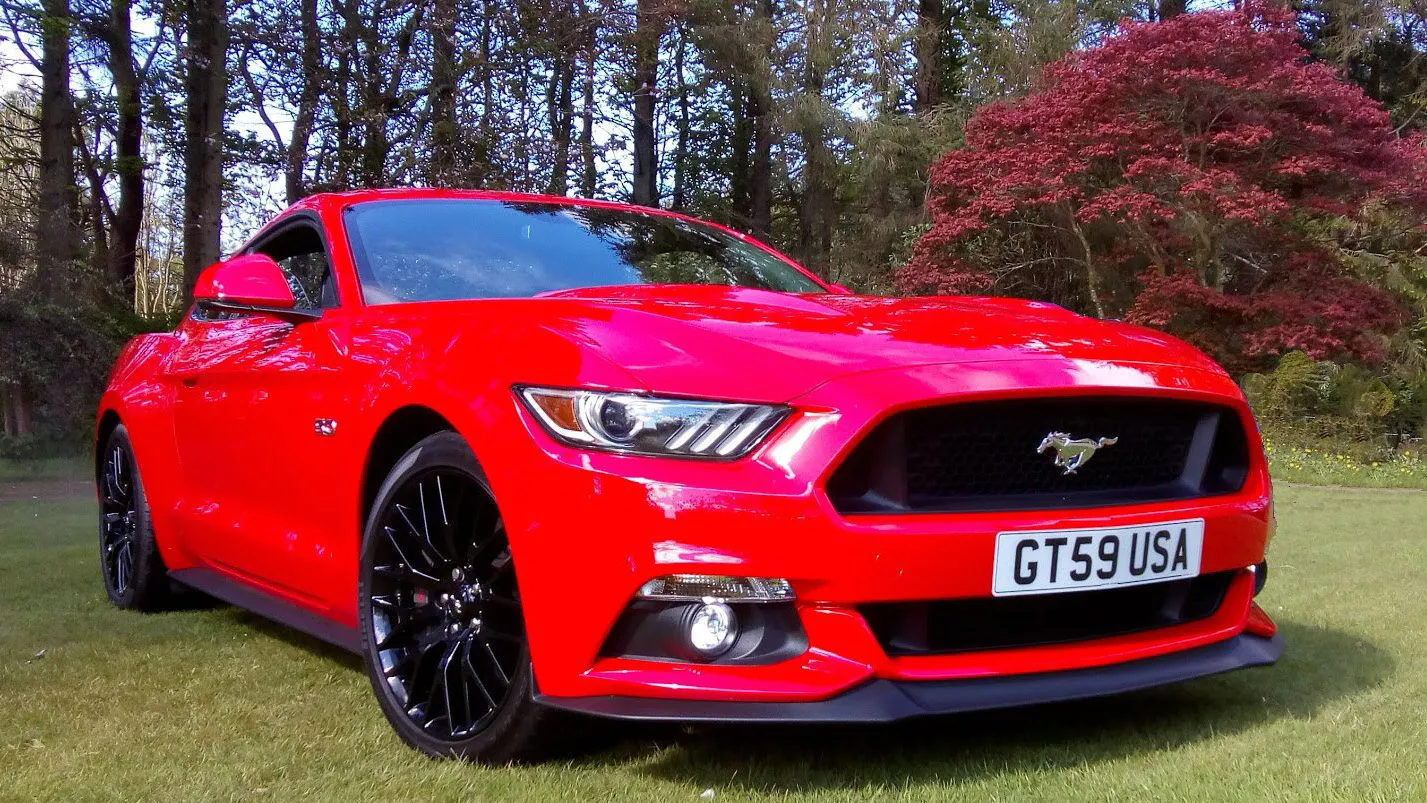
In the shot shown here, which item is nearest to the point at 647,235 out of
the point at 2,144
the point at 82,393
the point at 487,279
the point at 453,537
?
the point at 487,279

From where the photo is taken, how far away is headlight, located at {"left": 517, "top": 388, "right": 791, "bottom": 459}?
7.25 feet

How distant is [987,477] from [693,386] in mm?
608

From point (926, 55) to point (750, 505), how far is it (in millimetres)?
20736

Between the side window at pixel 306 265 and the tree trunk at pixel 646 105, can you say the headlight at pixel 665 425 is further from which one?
the tree trunk at pixel 646 105

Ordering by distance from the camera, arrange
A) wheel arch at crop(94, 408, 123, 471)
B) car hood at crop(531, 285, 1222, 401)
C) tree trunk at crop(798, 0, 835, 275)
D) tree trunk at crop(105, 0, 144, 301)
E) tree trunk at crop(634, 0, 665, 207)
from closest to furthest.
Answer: car hood at crop(531, 285, 1222, 401), wheel arch at crop(94, 408, 123, 471), tree trunk at crop(105, 0, 144, 301), tree trunk at crop(634, 0, 665, 207), tree trunk at crop(798, 0, 835, 275)

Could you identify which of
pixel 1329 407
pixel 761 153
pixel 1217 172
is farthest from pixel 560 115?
pixel 1329 407

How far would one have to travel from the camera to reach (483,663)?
2551 millimetres

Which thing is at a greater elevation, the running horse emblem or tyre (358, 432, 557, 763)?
the running horse emblem

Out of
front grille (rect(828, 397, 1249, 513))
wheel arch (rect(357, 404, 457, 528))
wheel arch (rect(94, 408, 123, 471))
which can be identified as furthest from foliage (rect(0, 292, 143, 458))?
front grille (rect(828, 397, 1249, 513))

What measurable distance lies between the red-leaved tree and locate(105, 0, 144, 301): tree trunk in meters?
11.2

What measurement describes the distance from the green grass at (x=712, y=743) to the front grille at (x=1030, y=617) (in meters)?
0.25

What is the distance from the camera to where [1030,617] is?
96.5 inches

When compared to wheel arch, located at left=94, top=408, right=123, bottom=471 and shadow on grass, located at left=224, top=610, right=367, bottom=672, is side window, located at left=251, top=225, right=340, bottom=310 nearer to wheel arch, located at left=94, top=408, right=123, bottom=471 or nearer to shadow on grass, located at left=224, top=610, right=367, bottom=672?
shadow on grass, located at left=224, top=610, right=367, bottom=672

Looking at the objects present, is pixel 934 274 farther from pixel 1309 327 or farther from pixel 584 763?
pixel 584 763
